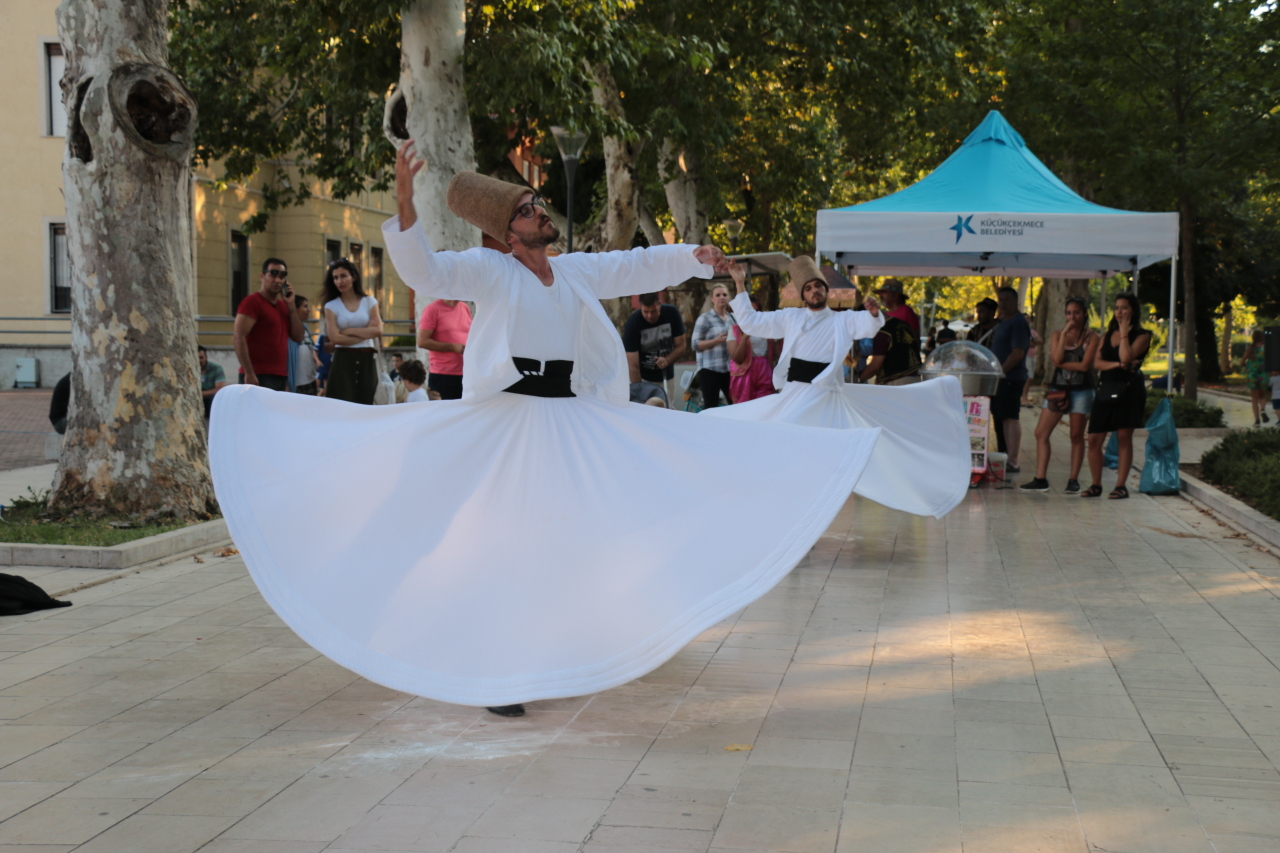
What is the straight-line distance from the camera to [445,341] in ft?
33.0

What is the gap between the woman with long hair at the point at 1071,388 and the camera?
12.3 metres

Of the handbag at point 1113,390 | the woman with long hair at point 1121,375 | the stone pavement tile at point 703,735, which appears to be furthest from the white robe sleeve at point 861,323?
the stone pavement tile at point 703,735

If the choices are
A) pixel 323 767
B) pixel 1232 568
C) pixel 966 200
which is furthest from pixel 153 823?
pixel 966 200

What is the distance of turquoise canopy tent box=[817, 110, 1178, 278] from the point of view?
13461 mm

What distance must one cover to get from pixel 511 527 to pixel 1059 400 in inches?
353

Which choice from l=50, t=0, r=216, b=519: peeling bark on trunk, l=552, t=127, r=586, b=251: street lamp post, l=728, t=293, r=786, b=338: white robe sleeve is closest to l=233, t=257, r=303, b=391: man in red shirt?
l=50, t=0, r=216, b=519: peeling bark on trunk

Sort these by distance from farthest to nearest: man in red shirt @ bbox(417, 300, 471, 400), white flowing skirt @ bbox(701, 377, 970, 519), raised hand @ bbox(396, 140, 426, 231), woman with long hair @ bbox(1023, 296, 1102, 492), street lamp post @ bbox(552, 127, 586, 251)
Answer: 1. street lamp post @ bbox(552, 127, 586, 251)
2. woman with long hair @ bbox(1023, 296, 1102, 492)
3. man in red shirt @ bbox(417, 300, 471, 400)
4. white flowing skirt @ bbox(701, 377, 970, 519)
5. raised hand @ bbox(396, 140, 426, 231)

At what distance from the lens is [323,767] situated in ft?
14.3

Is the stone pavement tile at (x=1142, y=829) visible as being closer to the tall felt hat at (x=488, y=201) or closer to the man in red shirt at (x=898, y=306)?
the tall felt hat at (x=488, y=201)

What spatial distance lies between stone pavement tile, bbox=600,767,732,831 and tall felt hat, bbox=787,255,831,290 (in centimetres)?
523

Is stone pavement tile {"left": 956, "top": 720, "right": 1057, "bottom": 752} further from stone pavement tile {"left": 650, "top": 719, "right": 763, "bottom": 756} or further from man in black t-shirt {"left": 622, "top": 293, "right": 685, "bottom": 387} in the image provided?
man in black t-shirt {"left": 622, "top": 293, "right": 685, "bottom": 387}

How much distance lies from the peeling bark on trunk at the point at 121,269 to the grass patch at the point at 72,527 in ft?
0.42

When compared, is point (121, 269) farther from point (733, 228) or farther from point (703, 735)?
point (733, 228)

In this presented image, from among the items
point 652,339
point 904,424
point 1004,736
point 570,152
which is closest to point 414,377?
point 652,339
